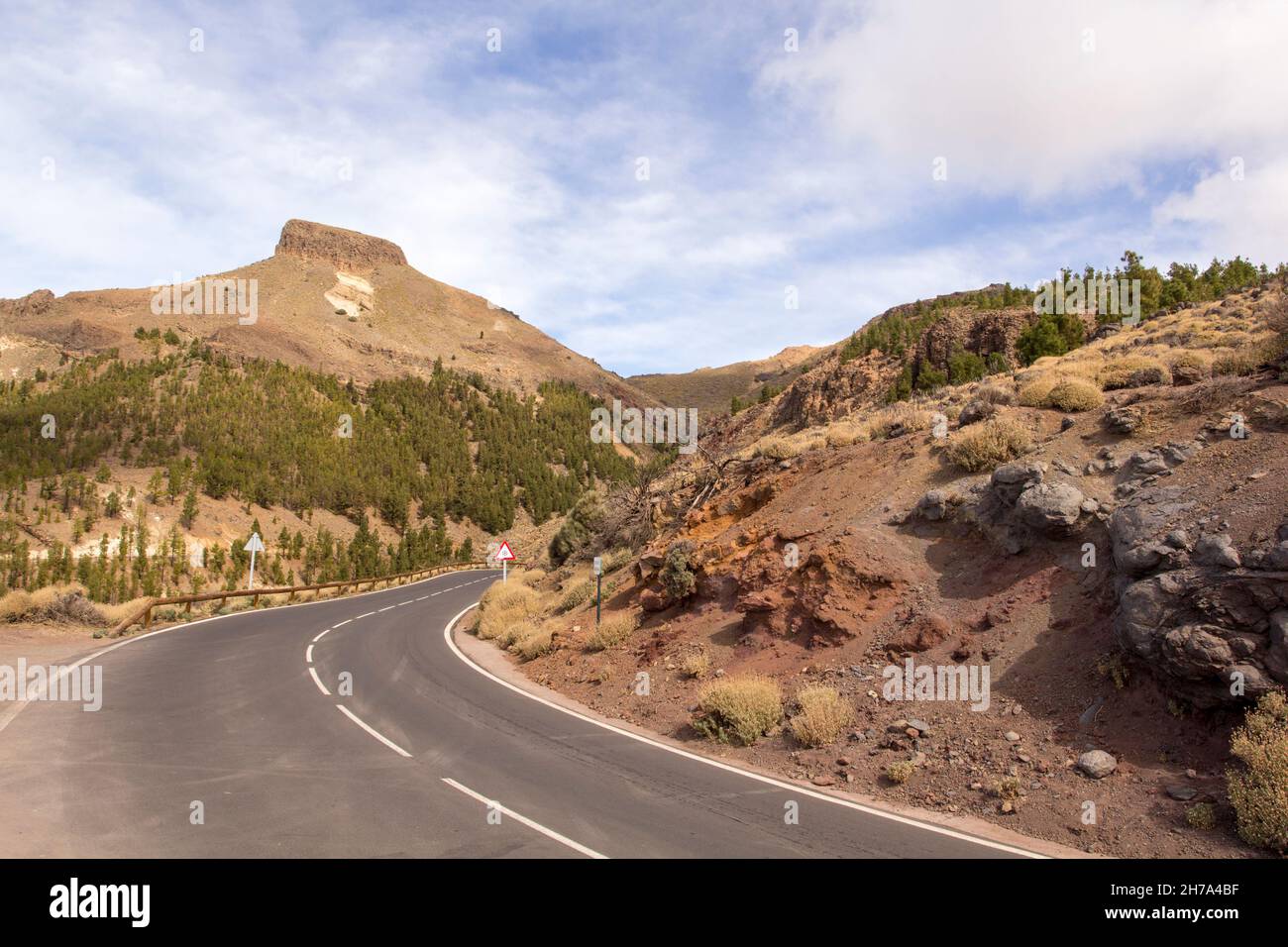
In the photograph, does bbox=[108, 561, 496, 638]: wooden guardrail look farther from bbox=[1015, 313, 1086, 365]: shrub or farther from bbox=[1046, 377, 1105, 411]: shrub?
bbox=[1015, 313, 1086, 365]: shrub

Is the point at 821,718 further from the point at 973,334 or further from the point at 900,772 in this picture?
the point at 973,334

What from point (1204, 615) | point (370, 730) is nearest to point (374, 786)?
point (370, 730)

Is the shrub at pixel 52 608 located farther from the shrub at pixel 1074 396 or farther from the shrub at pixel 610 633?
the shrub at pixel 1074 396

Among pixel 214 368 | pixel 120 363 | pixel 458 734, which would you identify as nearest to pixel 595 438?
pixel 214 368

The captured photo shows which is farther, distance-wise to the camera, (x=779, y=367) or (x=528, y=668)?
(x=779, y=367)

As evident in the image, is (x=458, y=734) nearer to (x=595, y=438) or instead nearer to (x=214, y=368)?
(x=214, y=368)
